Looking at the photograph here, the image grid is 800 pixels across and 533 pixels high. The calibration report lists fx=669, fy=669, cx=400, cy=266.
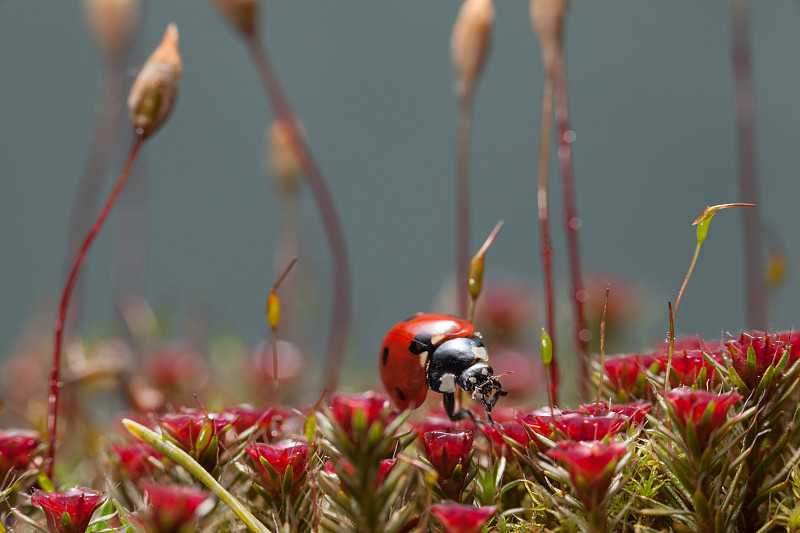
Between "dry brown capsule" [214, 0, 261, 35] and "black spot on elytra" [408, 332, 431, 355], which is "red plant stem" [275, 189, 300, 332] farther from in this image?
"black spot on elytra" [408, 332, 431, 355]

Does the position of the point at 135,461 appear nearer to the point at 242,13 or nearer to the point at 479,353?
the point at 479,353

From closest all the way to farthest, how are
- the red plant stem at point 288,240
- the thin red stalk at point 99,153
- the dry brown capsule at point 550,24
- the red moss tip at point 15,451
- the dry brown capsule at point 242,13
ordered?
the red moss tip at point 15,451, the dry brown capsule at point 550,24, the dry brown capsule at point 242,13, the thin red stalk at point 99,153, the red plant stem at point 288,240

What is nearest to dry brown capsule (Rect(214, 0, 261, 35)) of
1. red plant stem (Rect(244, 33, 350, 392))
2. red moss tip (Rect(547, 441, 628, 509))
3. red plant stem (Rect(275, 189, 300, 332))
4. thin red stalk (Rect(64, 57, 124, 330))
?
red plant stem (Rect(244, 33, 350, 392))

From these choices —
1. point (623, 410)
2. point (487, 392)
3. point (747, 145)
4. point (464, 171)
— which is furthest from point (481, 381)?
point (747, 145)

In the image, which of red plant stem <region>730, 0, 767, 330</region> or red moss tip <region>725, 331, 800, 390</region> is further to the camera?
red plant stem <region>730, 0, 767, 330</region>

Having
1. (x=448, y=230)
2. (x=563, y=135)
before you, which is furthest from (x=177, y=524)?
(x=448, y=230)

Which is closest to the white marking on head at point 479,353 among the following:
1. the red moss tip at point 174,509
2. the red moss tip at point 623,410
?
the red moss tip at point 623,410

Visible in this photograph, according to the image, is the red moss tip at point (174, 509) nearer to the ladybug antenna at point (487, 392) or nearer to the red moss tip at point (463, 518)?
the red moss tip at point (463, 518)
